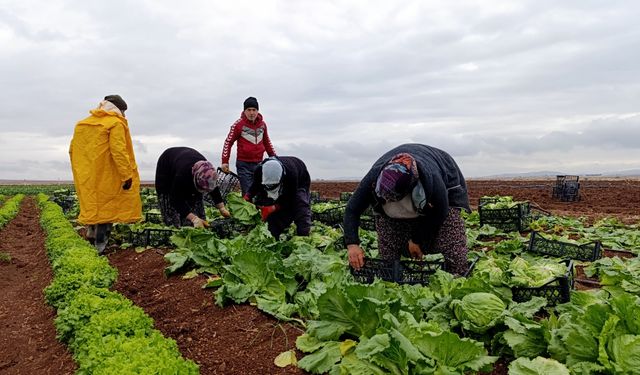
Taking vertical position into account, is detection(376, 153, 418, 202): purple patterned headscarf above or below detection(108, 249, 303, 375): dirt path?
above

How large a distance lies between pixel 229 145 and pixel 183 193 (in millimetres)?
1371

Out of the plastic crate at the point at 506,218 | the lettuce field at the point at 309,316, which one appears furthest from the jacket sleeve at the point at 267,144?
the plastic crate at the point at 506,218

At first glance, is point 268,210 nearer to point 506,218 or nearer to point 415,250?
point 415,250

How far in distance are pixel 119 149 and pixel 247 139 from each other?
1.89m

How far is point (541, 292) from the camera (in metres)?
3.57

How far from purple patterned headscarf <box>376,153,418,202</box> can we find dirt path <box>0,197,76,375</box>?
111 inches

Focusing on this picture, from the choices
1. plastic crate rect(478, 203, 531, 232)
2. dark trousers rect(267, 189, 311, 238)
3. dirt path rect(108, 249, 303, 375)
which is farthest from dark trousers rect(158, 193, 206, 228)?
plastic crate rect(478, 203, 531, 232)

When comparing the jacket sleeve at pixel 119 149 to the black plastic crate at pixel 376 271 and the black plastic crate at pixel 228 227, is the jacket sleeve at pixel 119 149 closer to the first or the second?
the black plastic crate at pixel 228 227

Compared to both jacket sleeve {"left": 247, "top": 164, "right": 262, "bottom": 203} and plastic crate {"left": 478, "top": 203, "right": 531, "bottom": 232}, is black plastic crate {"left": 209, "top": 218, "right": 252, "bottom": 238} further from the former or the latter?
plastic crate {"left": 478, "top": 203, "right": 531, "bottom": 232}

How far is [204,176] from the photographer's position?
20.1 feet

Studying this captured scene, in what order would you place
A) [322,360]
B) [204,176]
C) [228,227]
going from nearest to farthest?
[322,360], [204,176], [228,227]

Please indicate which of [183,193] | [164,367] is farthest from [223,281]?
[183,193]

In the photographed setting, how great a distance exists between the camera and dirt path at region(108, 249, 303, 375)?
324 centimetres

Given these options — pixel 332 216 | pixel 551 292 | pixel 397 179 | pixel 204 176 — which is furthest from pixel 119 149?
pixel 551 292
